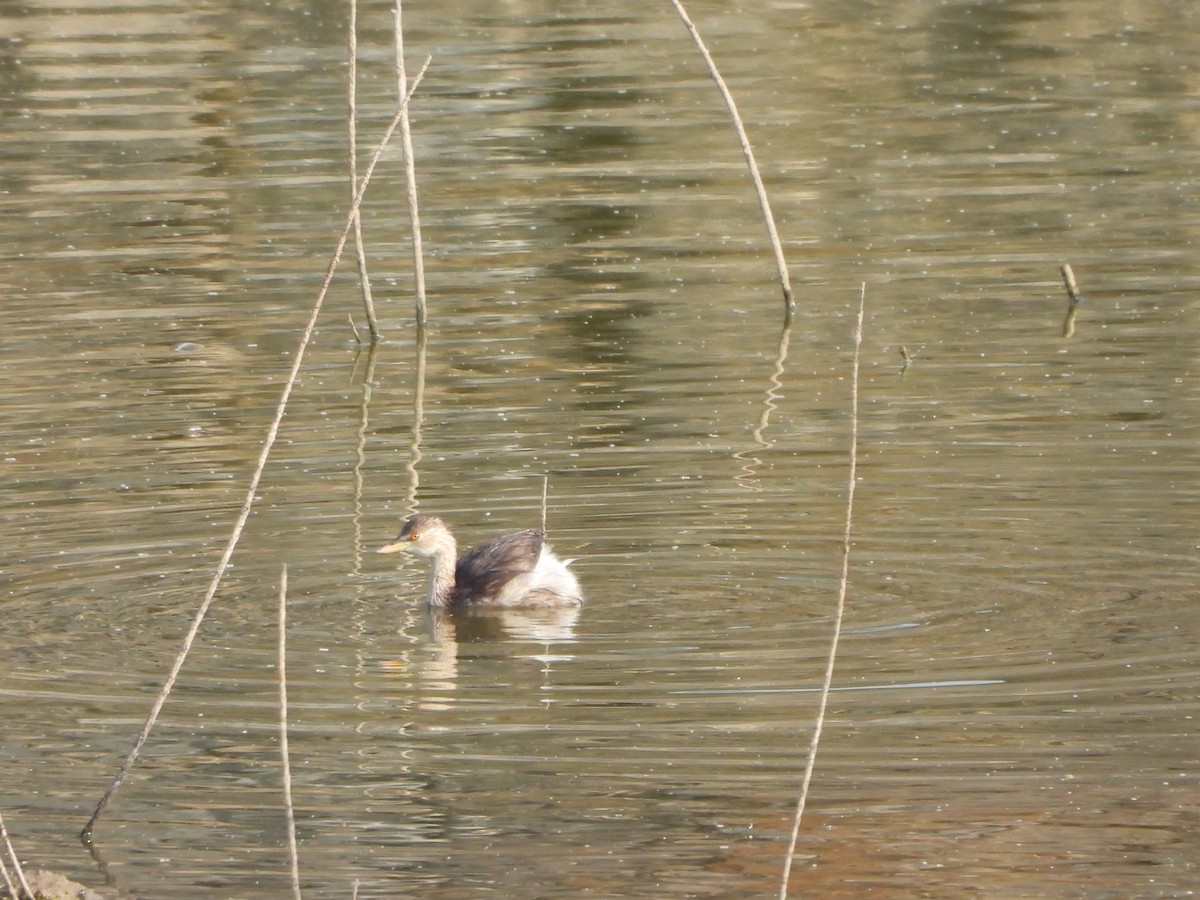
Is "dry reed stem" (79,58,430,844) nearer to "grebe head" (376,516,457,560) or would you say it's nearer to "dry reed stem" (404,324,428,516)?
"grebe head" (376,516,457,560)

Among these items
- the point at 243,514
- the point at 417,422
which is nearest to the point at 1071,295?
the point at 417,422

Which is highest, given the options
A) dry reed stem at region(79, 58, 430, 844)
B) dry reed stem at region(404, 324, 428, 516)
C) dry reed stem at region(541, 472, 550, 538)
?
dry reed stem at region(79, 58, 430, 844)

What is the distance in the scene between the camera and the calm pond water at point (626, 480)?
310 inches

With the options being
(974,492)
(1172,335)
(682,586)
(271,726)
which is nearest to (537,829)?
(271,726)

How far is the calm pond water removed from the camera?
7.87 metres

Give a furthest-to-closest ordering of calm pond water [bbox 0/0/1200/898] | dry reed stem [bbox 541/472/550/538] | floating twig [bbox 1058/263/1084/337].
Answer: floating twig [bbox 1058/263/1084/337] → dry reed stem [bbox 541/472/550/538] → calm pond water [bbox 0/0/1200/898]

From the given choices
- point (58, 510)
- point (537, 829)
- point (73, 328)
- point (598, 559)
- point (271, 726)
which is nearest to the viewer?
point (537, 829)

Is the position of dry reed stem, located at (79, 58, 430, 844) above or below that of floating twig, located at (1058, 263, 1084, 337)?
above

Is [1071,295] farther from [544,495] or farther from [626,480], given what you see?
[544,495]

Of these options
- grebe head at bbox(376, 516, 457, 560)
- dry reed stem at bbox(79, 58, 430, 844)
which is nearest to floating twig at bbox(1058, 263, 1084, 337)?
grebe head at bbox(376, 516, 457, 560)

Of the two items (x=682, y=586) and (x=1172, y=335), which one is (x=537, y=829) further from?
(x=1172, y=335)

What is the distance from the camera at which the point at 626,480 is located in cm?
1178

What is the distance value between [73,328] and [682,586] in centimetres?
668

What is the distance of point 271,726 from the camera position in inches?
346
